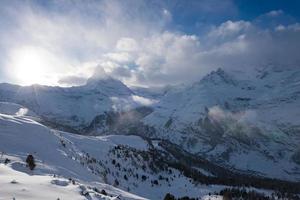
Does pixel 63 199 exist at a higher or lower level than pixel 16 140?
lower

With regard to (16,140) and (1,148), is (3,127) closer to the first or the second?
(16,140)

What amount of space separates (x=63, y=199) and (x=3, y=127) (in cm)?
13871

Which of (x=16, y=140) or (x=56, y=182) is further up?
(x=16, y=140)

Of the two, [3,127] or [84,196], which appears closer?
[84,196]

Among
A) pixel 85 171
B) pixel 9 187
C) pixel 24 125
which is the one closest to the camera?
pixel 9 187

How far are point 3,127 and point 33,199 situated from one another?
140572mm

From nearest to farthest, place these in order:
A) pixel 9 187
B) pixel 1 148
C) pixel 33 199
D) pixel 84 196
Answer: pixel 33 199, pixel 9 187, pixel 84 196, pixel 1 148

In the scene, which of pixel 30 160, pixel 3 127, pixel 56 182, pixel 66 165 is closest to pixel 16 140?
pixel 3 127

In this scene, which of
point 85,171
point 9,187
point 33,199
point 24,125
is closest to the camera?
point 33,199

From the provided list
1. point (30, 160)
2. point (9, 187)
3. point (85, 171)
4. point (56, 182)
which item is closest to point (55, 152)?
point (85, 171)

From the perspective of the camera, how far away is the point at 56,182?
6406cm

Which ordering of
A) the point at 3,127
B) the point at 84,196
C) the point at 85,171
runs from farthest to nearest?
the point at 3,127, the point at 85,171, the point at 84,196

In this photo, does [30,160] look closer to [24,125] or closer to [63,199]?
[63,199]

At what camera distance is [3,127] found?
589ft
